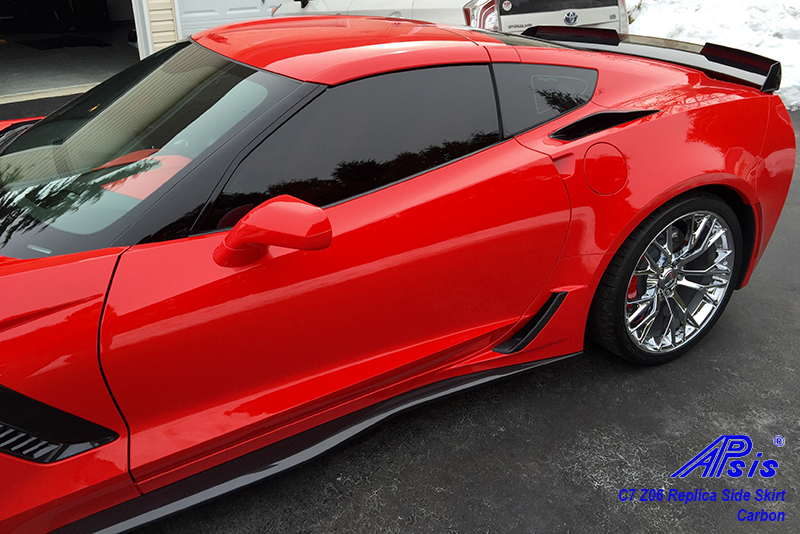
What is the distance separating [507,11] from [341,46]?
406 cm

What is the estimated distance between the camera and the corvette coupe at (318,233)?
152 centimetres

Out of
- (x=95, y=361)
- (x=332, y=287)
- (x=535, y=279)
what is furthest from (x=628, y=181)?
(x=95, y=361)

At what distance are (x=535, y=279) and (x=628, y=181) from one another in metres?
0.49

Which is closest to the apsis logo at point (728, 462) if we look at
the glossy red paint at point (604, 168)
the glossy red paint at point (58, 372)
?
the glossy red paint at point (604, 168)

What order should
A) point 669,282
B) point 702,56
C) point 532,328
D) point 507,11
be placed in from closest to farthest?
point 532,328 → point 669,282 → point 702,56 → point 507,11

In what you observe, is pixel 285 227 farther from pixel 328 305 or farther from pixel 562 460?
pixel 562 460

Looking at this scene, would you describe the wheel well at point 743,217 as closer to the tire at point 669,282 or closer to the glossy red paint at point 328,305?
the tire at point 669,282

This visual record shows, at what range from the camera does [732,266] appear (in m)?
2.71

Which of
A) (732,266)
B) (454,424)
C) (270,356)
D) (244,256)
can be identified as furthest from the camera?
(732,266)

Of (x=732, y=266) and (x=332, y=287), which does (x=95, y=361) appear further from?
(x=732, y=266)

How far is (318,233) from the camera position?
149cm

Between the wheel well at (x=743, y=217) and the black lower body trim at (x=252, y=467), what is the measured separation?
4.24ft

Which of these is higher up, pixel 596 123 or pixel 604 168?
pixel 596 123

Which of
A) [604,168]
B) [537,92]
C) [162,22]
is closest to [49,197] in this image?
[537,92]
